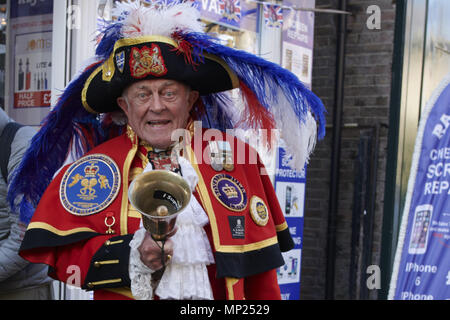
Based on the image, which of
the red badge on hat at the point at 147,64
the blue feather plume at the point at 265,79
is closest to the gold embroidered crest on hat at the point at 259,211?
the blue feather plume at the point at 265,79

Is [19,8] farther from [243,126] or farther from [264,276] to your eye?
[264,276]

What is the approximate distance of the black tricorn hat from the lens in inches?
116

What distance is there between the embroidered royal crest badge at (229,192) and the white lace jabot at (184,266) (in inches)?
4.3

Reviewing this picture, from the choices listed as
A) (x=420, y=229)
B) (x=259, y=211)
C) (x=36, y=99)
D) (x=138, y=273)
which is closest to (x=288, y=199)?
(x=420, y=229)

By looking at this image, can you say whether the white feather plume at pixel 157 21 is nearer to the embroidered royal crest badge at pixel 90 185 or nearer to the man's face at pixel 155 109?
the man's face at pixel 155 109

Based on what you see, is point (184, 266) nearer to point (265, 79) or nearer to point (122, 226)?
point (122, 226)

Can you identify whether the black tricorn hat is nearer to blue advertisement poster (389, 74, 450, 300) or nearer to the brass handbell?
the brass handbell

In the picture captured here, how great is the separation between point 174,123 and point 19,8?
2.14 meters

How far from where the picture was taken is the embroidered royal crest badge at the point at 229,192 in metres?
3.00

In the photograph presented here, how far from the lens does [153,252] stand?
2.69m

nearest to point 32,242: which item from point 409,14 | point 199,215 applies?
point 199,215

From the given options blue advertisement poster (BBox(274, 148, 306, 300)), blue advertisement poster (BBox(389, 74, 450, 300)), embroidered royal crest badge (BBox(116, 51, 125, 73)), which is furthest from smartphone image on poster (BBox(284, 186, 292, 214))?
embroidered royal crest badge (BBox(116, 51, 125, 73))

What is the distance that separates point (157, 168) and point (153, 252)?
46cm

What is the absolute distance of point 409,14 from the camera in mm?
4848
